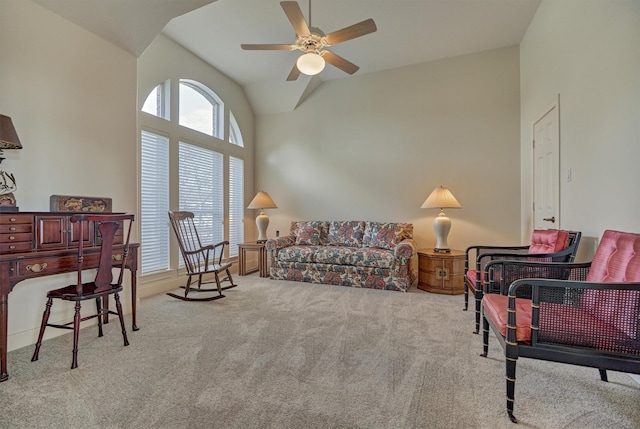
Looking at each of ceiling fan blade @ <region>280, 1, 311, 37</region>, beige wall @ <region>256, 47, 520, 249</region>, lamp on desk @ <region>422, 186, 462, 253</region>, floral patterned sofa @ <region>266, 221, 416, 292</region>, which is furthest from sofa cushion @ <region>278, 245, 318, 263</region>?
ceiling fan blade @ <region>280, 1, 311, 37</region>

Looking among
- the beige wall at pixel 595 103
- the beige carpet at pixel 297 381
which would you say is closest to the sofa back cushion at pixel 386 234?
the beige carpet at pixel 297 381

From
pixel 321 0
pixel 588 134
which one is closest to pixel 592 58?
pixel 588 134

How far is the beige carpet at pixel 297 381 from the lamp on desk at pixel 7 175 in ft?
3.58

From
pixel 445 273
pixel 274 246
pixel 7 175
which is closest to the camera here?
pixel 7 175

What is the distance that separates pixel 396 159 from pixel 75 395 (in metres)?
4.43

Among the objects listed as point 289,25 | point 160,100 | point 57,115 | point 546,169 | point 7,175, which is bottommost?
point 7,175

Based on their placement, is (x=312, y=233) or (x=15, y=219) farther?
(x=312, y=233)

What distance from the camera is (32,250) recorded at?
2051 mm

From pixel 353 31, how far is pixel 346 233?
9.38 feet

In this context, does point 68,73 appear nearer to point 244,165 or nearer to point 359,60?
point 244,165

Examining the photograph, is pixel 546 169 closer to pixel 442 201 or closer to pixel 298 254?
pixel 442 201

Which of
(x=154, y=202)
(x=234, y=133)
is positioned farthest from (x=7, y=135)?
(x=234, y=133)

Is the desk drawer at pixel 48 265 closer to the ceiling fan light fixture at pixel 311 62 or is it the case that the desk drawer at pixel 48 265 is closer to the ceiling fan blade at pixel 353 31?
the ceiling fan light fixture at pixel 311 62

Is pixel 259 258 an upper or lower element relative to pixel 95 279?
lower
